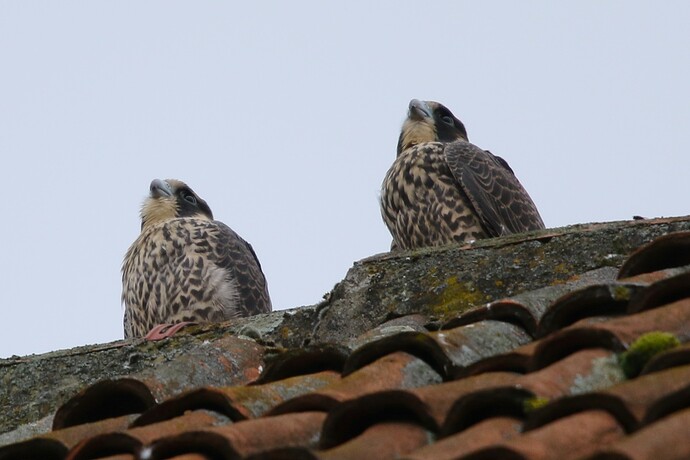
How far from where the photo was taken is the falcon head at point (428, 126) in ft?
30.9

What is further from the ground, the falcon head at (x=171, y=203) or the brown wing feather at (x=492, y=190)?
the falcon head at (x=171, y=203)

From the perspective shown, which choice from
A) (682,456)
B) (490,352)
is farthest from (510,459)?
(490,352)

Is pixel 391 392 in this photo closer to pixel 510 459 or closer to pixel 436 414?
pixel 436 414

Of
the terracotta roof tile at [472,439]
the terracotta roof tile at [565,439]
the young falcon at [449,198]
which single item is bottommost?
the terracotta roof tile at [565,439]

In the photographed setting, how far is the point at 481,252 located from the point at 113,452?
8.77 ft

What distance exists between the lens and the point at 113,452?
126 inches

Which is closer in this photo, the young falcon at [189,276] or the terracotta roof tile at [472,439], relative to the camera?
the terracotta roof tile at [472,439]

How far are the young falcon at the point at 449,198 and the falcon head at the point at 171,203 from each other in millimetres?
1504

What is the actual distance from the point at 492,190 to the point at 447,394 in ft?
18.4

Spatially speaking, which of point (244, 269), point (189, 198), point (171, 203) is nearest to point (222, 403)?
point (244, 269)

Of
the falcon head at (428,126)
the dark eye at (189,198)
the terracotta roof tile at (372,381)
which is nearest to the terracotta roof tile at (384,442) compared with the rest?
the terracotta roof tile at (372,381)

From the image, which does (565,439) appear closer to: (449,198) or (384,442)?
(384,442)

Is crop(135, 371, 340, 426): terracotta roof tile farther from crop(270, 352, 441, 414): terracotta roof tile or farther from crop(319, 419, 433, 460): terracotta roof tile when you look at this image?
crop(319, 419, 433, 460): terracotta roof tile

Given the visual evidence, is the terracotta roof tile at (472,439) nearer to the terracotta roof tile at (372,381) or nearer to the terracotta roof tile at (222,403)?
the terracotta roof tile at (372,381)
